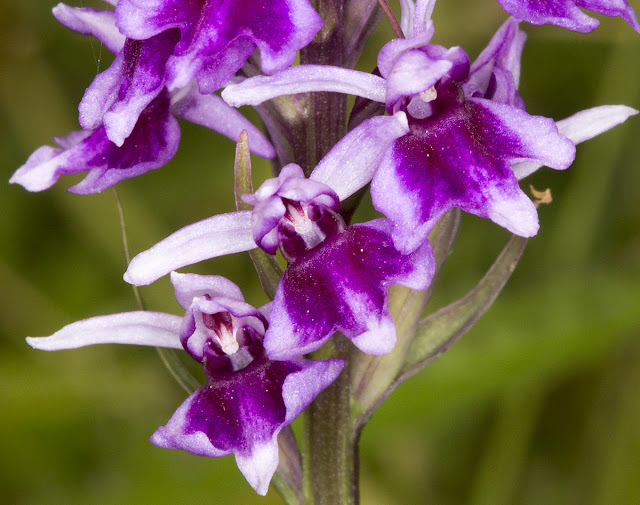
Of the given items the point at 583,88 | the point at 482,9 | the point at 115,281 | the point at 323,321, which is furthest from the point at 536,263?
the point at 323,321

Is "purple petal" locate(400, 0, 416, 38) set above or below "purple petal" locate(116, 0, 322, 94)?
below

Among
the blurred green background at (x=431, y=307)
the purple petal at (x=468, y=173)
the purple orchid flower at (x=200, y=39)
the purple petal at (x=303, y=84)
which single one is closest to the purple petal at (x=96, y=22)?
the purple orchid flower at (x=200, y=39)

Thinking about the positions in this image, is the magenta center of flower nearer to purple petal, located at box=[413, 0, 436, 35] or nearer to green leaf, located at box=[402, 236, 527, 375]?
green leaf, located at box=[402, 236, 527, 375]

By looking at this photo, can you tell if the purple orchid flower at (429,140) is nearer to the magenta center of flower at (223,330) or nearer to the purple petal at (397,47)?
the purple petal at (397,47)

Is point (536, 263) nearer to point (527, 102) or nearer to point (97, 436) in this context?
point (527, 102)

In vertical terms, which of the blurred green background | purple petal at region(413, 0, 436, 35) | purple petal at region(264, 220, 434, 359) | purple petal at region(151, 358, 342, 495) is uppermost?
purple petal at region(413, 0, 436, 35)

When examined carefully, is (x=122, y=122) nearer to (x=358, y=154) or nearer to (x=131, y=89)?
(x=131, y=89)

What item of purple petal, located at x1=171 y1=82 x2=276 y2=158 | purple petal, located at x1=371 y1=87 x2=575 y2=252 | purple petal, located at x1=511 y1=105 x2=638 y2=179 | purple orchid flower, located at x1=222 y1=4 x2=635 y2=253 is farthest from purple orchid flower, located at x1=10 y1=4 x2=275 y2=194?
purple petal, located at x1=511 y1=105 x2=638 y2=179
